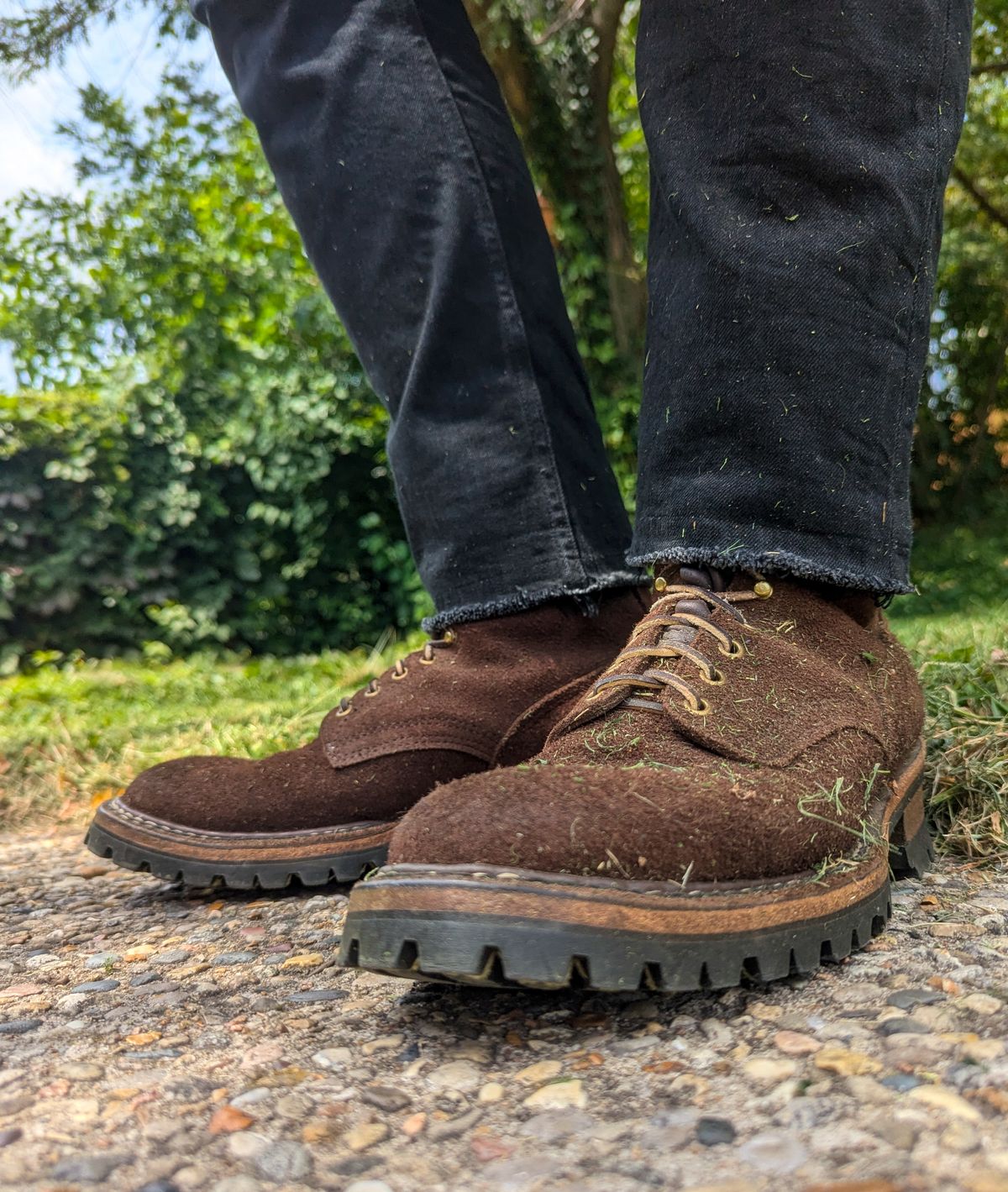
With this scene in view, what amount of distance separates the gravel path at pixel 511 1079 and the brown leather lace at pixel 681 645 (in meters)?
0.32

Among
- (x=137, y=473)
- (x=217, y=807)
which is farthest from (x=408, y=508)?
(x=137, y=473)

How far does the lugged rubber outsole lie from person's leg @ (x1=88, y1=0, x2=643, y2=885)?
53 cm

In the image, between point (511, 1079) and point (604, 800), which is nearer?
point (511, 1079)

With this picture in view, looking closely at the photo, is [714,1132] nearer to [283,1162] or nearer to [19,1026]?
[283,1162]

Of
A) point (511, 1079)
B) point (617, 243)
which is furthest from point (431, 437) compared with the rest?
point (617, 243)

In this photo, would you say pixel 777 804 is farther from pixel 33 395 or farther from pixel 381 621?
pixel 33 395

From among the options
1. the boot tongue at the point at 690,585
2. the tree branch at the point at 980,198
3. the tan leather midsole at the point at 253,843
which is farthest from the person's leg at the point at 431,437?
the tree branch at the point at 980,198

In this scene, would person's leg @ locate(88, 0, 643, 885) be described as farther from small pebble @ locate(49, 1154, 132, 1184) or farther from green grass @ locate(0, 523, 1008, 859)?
small pebble @ locate(49, 1154, 132, 1184)

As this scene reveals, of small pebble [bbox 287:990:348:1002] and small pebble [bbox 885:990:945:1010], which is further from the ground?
small pebble [bbox 287:990:348:1002]

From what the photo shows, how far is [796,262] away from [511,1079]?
906mm

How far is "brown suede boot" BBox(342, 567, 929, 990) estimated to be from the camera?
89 cm

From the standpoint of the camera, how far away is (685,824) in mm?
974

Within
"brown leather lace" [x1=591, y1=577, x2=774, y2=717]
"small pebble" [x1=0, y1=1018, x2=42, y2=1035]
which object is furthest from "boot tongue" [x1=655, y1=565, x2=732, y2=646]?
"small pebble" [x1=0, y1=1018, x2=42, y2=1035]

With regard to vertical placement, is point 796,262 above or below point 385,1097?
above
